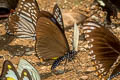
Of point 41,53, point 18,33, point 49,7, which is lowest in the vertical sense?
point 41,53

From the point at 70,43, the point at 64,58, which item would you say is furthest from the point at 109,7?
the point at 64,58

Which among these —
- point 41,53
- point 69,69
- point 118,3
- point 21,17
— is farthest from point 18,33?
point 118,3


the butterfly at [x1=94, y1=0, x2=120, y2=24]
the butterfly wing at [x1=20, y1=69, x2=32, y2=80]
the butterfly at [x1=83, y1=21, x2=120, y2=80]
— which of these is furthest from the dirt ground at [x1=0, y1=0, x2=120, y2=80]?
the butterfly wing at [x1=20, y1=69, x2=32, y2=80]

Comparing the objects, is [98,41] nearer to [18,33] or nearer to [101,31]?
[101,31]

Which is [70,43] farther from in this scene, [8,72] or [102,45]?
[8,72]

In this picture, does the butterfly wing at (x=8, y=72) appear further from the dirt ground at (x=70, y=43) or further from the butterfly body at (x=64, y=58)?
the butterfly body at (x=64, y=58)

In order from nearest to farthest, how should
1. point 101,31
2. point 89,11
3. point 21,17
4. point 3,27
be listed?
point 101,31
point 21,17
point 3,27
point 89,11

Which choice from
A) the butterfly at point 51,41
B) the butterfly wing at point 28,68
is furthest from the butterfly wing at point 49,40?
the butterfly wing at point 28,68
